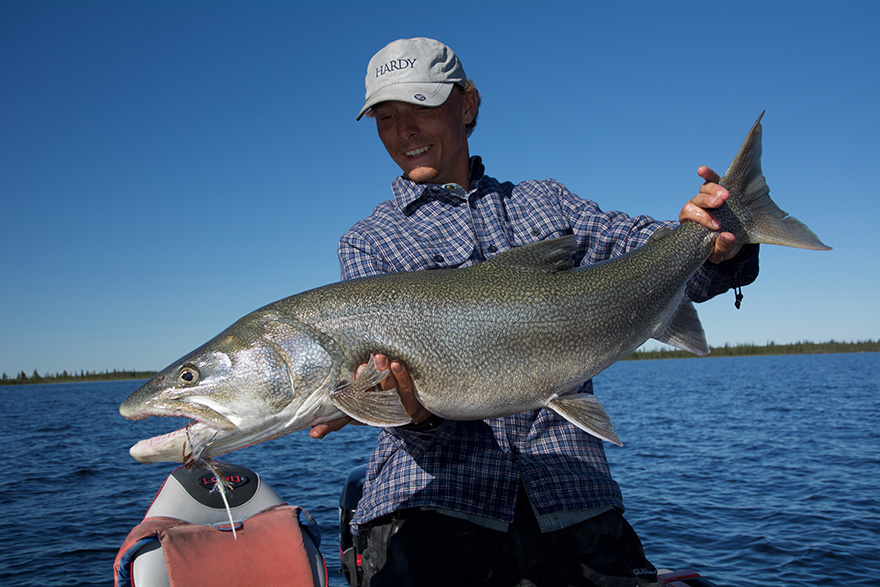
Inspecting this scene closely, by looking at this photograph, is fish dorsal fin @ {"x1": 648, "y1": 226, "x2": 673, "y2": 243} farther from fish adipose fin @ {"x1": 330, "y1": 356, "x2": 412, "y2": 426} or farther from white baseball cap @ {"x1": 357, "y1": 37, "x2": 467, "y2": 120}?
fish adipose fin @ {"x1": 330, "y1": 356, "x2": 412, "y2": 426}

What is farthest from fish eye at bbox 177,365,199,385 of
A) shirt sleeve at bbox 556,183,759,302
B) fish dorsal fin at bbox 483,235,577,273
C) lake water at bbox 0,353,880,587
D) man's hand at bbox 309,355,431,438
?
lake water at bbox 0,353,880,587

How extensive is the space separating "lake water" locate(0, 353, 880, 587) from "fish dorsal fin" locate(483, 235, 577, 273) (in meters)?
6.88

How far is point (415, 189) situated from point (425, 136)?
33cm

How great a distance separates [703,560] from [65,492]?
1421cm

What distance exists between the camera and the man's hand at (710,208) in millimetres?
3531

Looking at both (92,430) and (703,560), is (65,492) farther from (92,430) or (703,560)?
(92,430)

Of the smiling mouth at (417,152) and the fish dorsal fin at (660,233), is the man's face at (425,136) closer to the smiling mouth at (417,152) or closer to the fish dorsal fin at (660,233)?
the smiling mouth at (417,152)

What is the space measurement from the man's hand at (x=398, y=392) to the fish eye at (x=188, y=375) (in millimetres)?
608

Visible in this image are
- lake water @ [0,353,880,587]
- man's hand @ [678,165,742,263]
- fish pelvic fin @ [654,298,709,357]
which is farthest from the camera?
lake water @ [0,353,880,587]

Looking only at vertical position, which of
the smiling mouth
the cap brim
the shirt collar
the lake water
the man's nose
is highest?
the cap brim

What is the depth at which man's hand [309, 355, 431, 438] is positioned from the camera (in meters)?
2.98

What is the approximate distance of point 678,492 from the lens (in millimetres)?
13383

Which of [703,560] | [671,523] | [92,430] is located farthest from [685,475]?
[92,430]

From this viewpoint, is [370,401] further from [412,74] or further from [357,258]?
[412,74]
